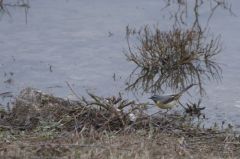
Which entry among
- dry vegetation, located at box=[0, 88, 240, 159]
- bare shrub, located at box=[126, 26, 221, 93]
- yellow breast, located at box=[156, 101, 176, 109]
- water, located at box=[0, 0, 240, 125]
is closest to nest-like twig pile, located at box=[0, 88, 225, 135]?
dry vegetation, located at box=[0, 88, 240, 159]

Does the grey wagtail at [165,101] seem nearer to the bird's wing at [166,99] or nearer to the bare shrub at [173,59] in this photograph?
the bird's wing at [166,99]

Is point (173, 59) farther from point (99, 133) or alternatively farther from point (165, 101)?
point (99, 133)

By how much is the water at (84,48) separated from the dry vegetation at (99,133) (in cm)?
126

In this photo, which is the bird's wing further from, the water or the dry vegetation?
the water

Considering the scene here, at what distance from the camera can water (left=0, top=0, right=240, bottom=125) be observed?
407 inches

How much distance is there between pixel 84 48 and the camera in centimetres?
1153

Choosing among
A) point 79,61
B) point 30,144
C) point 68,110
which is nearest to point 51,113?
point 68,110

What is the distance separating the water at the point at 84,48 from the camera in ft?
33.9

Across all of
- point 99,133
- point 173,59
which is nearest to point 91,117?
point 99,133

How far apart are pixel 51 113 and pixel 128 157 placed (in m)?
2.07

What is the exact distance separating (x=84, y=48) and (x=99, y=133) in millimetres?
4070

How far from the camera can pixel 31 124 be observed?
8289 mm

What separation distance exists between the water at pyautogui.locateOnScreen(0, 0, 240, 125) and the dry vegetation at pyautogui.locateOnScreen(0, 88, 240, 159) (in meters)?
1.26

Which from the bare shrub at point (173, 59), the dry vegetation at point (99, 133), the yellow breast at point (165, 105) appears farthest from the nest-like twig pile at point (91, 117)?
the bare shrub at point (173, 59)
